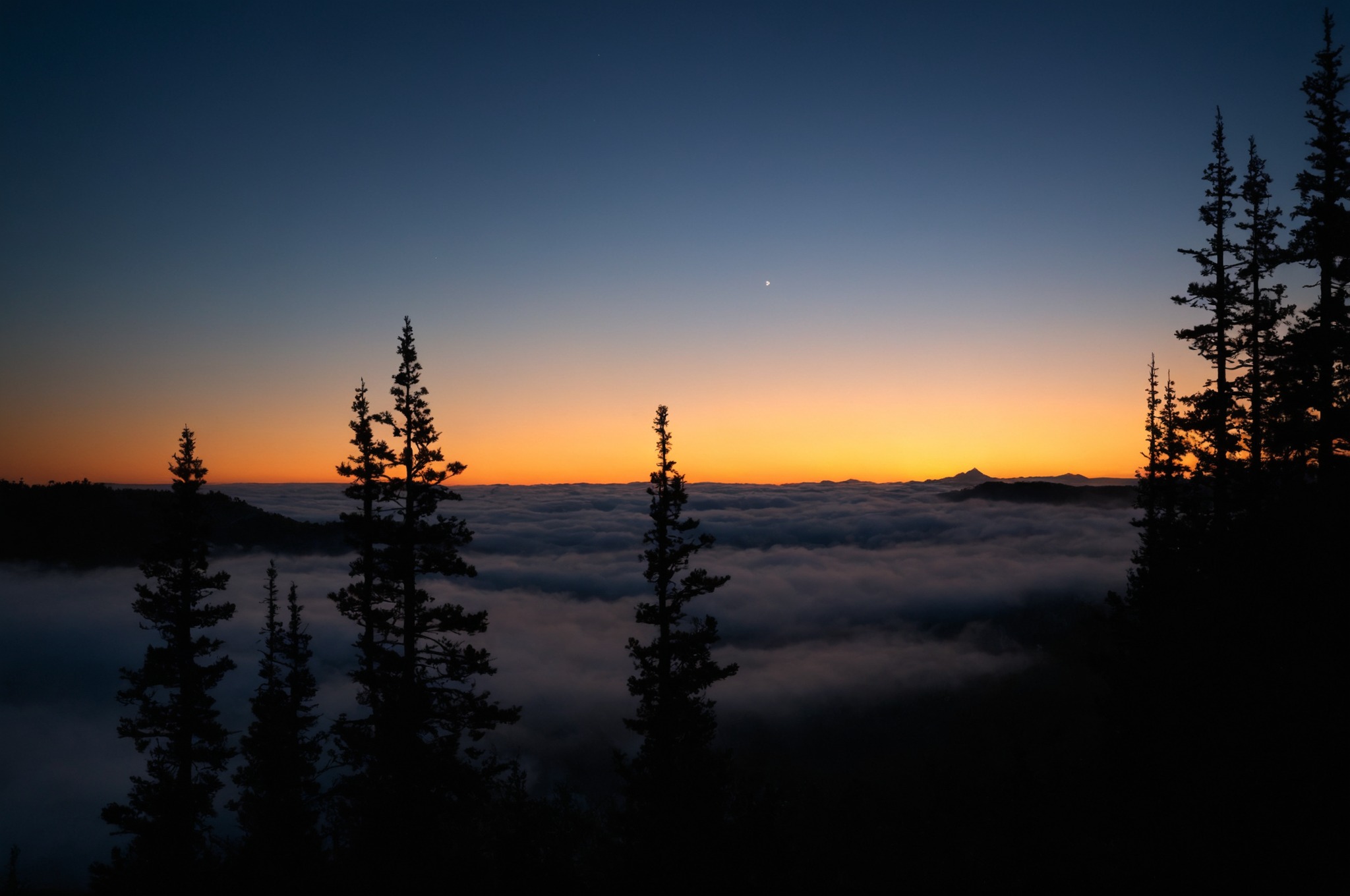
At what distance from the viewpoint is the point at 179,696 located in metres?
23.1

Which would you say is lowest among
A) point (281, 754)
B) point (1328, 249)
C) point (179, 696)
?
point (281, 754)

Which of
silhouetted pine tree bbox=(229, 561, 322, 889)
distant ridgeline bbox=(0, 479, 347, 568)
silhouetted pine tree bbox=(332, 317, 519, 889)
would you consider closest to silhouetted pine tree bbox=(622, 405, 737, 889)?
silhouetted pine tree bbox=(332, 317, 519, 889)

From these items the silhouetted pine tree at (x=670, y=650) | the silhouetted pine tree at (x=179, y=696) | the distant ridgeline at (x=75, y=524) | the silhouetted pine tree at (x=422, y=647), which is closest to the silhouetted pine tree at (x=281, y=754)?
the silhouetted pine tree at (x=179, y=696)

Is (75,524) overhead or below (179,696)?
below

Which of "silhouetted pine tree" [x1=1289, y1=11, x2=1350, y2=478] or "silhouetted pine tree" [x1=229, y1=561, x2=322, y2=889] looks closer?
"silhouetted pine tree" [x1=1289, y1=11, x2=1350, y2=478]

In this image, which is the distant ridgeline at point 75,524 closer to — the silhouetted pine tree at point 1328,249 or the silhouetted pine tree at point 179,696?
the silhouetted pine tree at point 179,696

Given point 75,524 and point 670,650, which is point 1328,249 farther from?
point 75,524

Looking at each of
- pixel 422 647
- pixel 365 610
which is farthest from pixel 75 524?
pixel 422 647

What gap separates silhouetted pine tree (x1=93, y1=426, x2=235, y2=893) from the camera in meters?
22.6

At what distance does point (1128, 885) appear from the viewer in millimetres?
15758

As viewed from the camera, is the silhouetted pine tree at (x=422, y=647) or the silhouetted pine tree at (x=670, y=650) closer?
the silhouetted pine tree at (x=422, y=647)

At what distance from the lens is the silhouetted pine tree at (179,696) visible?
2258cm

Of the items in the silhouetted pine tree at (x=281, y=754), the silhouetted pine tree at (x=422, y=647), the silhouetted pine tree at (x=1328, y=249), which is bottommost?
the silhouetted pine tree at (x=281, y=754)

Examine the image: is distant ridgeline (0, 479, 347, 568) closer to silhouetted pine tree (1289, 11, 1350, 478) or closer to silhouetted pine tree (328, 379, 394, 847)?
silhouetted pine tree (328, 379, 394, 847)
